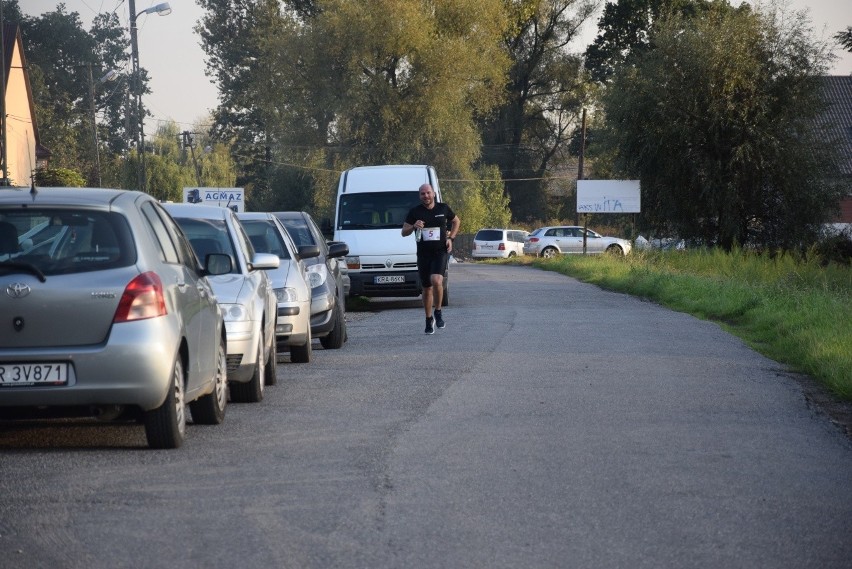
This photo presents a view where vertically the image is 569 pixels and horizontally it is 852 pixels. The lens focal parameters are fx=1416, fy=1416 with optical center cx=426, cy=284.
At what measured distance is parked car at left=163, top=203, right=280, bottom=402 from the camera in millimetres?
10984

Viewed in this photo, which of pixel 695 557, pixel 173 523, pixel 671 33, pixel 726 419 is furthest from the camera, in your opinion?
pixel 671 33

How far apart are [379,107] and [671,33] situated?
21.1m

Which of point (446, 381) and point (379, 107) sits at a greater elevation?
point (379, 107)

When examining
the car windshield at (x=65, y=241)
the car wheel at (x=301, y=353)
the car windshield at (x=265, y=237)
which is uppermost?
the car windshield at (x=65, y=241)

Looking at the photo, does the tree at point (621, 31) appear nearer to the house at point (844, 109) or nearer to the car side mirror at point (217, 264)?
the house at point (844, 109)

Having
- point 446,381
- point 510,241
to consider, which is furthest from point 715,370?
point 510,241

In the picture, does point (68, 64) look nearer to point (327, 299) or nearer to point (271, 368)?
point (327, 299)

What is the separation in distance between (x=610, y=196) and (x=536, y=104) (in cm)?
3745

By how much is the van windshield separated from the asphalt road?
41.4ft

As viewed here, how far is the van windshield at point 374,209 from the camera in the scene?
25.8m

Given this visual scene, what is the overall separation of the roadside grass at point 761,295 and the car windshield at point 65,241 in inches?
248

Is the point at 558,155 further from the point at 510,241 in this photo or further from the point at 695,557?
the point at 695,557

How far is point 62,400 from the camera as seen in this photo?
26.2ft

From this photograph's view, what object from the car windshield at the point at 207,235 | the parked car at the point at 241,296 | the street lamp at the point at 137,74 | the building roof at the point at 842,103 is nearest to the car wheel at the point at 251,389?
the parked car at the point at 241,296
